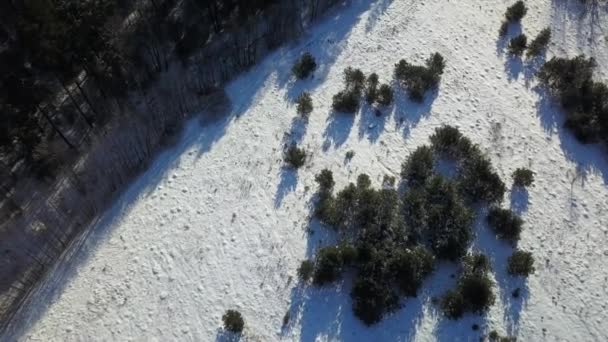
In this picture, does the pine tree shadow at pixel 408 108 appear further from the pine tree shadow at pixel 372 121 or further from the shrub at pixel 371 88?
the shrub at pixel 371 88

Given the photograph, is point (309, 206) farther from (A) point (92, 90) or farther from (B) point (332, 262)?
(A) point (92, 90)

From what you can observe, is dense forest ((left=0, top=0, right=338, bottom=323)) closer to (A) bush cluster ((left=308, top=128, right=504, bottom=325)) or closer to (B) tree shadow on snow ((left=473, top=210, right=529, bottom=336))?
(A) bush cluster ((left=308, top=128, right=504, bottom=325))

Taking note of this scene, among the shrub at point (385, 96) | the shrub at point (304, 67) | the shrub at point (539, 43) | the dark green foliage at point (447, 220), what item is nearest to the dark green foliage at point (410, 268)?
the dark green foliage at point (447, 220)

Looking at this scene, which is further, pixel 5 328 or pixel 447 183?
pixel 447 183

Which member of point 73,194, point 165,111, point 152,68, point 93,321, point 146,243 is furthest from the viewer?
point 152,68

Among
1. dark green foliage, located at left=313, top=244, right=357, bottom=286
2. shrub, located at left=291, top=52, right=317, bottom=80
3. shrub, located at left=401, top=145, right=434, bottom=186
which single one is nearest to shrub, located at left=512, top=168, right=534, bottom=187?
shrub, located at left=401, top=145, right=434, bottom=186

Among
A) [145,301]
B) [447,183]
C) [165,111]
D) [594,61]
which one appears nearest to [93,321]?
[145,301]

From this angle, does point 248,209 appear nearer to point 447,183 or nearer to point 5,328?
point 447,183

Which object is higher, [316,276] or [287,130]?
[287,130]

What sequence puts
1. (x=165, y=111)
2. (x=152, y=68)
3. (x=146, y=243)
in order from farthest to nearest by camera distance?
(x=152, y=68) → (x=165, y=111) → (x=146, y=243)
